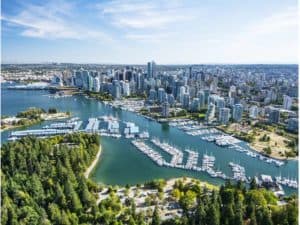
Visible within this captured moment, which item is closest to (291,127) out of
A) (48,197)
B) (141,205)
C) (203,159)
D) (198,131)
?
(198,131)

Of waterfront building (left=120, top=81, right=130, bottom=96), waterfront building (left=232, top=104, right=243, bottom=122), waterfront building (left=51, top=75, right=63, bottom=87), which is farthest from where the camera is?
waterfront building (left=51, top=75, right=63, bottom=87)

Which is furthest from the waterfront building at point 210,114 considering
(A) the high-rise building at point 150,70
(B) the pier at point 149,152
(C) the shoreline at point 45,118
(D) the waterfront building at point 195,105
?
(A) the high-rise building at point 150,70

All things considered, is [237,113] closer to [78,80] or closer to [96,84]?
[96,84]

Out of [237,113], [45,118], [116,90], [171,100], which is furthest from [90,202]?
[116,90]

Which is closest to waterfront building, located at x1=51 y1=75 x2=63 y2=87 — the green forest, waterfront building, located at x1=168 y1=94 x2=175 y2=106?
waterfront building, located at x1=168 y1=94 x2=175 y2=106

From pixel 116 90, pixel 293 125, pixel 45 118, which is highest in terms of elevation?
pixel 116 90

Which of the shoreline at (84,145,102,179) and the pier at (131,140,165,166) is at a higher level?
the pier at (131,140,165,166)

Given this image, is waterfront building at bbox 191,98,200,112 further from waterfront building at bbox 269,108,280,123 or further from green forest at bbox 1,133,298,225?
green forest at bbox 1,133,298,225
